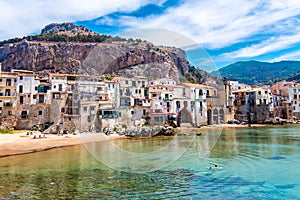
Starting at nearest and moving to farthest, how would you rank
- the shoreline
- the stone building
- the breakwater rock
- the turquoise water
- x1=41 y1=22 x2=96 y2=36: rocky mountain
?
1. the turquoise water
2. the shoreline
3. the breakwater rock
4. the stone building
5. x1=41 y1=22 x2=96 y2=36: rocky mountain

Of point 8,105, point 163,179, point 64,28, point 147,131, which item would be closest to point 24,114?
point 8,105

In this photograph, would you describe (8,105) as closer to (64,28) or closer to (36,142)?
(36,142)

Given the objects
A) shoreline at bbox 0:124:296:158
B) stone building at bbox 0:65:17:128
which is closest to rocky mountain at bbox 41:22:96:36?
stone building at bbox 0:65:17:128

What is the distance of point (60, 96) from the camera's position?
3247 cm

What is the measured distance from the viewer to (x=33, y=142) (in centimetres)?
2420

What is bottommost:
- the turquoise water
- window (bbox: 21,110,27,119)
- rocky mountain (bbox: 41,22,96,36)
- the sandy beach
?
the turquoise water

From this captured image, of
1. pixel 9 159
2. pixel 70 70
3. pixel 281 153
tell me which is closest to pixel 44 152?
pixel 9 159

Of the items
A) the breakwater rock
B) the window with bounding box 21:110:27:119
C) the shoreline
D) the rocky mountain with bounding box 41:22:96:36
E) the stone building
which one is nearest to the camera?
the shoreline

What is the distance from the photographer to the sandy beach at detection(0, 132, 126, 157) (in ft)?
69.8

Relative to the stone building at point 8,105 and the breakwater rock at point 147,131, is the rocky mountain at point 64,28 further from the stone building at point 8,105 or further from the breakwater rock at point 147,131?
the breakwater rock at point 147,131

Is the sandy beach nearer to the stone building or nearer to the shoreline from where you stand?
the shoreline

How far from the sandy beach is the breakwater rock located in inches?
55.8

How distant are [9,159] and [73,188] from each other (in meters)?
9.68

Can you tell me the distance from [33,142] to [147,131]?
11.7m
